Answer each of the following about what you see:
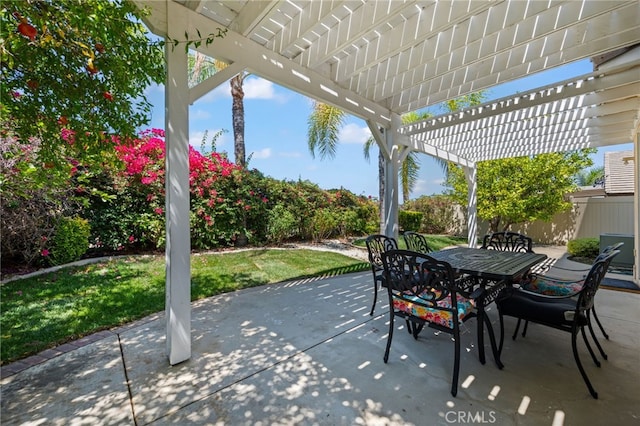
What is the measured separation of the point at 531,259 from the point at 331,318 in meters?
2.41

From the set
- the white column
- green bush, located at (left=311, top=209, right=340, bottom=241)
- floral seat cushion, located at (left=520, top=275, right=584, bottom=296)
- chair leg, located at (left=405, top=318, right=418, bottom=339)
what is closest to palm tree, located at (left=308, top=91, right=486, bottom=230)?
green bush, located at (left=311, top=209, right=340, bottom=241)

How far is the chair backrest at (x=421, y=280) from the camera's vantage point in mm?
2145

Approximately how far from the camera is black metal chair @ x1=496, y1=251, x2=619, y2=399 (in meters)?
2.12

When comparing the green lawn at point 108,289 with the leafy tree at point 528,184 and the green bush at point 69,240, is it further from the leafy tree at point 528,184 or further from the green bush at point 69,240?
the leafy tree at point 528,184

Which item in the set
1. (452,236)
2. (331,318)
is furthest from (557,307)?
(452,236)

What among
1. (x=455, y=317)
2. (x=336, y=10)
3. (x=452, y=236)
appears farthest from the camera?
(x=452, y=236)

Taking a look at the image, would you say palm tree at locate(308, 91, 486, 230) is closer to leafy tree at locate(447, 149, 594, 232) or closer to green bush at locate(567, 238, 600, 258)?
leafy tree at locate(447, 149, 594, 232)

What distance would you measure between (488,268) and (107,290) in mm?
4785

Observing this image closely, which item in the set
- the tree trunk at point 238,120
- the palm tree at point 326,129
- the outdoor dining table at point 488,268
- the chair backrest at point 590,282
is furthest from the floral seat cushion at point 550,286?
the tree trunk at point 238,120

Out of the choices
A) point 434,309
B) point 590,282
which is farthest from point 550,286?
point 434,309

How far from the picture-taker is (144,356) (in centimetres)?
254

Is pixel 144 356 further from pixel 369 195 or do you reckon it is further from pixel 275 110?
pixel 275 110

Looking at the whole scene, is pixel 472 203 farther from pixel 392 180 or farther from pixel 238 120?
pixel 238 120

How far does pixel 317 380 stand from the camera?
2184 millimetres
